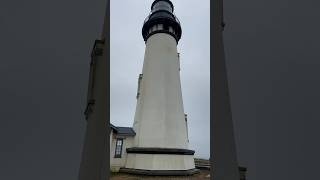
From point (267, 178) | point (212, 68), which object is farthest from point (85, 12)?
point (267, 178)

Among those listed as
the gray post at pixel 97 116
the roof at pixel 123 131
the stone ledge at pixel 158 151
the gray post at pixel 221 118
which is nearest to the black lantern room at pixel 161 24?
the roof at pixel 123 131

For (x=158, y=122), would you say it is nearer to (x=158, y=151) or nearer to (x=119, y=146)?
(x=158, y=151)

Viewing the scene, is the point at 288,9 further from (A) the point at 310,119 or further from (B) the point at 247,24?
(A) the point at 310,119

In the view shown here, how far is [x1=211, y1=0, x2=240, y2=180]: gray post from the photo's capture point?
1.93 metres

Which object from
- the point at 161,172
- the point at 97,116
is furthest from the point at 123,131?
the point at 97,116

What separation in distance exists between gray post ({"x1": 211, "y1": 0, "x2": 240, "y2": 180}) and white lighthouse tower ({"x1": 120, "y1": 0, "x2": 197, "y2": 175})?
6.87m

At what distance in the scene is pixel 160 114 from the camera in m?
9.41

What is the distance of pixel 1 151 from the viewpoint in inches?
47.8

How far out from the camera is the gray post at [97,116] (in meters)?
1.85

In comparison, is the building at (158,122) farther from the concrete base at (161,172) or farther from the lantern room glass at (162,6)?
the lantern room glass at (162,6)

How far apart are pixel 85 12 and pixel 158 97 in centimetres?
791

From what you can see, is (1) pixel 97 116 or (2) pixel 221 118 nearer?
(1) pixel 97 116

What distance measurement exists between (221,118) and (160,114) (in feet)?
24.2

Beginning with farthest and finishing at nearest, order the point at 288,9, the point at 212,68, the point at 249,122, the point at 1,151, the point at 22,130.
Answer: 1. the point at 212,68
2. the point at 249,122
3. the point at 288,9
4. the point at 22,130
5. the point at 1,151
